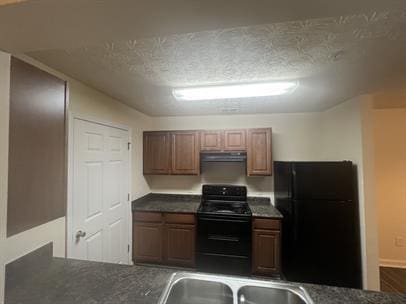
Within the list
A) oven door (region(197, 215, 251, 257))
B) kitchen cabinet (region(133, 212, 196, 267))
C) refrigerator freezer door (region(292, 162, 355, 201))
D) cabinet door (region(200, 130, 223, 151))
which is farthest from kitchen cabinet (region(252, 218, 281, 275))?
cabinet door (region(200, 130, 223, 151))

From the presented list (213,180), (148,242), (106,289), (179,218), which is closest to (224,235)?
(179,218)

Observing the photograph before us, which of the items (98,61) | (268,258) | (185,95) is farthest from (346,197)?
(98,61)

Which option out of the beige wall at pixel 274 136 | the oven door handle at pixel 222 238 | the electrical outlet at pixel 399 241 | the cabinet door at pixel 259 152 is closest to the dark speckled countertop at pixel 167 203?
the beige wall at pixel 274 136

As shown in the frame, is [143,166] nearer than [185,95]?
No

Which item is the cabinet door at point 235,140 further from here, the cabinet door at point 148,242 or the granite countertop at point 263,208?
the cabinet door at point 148,242

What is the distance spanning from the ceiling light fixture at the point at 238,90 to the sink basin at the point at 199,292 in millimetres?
1632

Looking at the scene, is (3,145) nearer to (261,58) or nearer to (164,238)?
(261,58)

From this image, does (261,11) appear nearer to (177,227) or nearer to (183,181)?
(177,227)

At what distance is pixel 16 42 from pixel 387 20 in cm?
174

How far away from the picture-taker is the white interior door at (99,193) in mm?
1909

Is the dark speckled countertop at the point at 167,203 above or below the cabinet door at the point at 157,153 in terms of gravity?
below

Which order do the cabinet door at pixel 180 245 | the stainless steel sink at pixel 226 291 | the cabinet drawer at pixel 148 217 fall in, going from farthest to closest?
1. the cabinet drawer at pixel 148 217
2. the cabinet door at pixel 180 245
3. the stainless steel sink at pixel 226 291

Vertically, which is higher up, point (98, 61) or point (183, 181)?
point (98, 61)

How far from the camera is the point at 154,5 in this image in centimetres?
66
